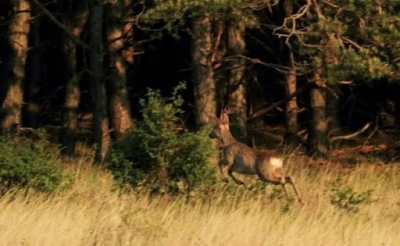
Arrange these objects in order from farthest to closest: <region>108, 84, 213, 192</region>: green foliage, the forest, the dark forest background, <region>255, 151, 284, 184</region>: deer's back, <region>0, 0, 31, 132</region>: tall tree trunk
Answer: <region>0, 0, 31, 132</region>: tall tree trunk < the dark forest background < <region>108, 84, 213, 192</region>: green foliage < <region>255, 151, 284, 184</region>: deer's back < the forest

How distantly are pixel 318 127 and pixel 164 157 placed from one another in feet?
28.6

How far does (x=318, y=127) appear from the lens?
2286 centimetres

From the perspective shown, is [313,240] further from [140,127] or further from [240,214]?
[140,127]

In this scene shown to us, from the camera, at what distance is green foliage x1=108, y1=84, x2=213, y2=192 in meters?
14.6

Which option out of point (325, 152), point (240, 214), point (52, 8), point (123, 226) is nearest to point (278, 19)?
point (325, 152)

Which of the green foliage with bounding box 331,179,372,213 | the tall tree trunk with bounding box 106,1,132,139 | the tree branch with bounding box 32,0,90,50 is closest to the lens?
the green foliage with bounding box 331,179,372,213

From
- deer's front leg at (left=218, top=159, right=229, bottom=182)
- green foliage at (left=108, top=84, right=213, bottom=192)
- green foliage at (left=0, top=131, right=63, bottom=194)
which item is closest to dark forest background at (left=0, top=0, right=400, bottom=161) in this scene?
green foliage at (left=108, top=84, right=213, bottom=192)

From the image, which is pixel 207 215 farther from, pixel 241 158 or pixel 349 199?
pixel 349 199

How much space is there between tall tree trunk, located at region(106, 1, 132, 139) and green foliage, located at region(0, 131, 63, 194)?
5398 millimetres

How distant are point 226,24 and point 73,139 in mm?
6883

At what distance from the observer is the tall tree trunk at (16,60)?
21344mm

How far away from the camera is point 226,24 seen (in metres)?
17.5

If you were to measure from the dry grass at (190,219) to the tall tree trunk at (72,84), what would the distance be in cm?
717

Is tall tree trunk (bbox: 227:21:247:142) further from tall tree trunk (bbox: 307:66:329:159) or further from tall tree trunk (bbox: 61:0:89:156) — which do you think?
tall tree trunk (bbox: 61:0:89:156)
